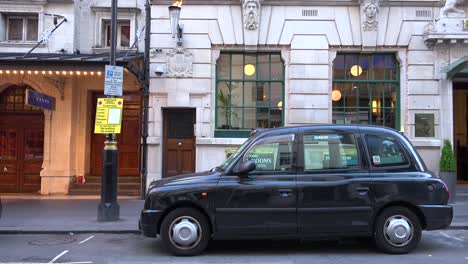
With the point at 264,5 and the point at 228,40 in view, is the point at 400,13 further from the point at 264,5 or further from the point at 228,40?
the point at 228,40

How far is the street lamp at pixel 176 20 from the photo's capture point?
14.6 meters

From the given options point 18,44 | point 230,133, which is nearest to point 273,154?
point 230,133

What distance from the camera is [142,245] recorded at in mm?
8859

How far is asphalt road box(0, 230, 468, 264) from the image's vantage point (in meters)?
7.59

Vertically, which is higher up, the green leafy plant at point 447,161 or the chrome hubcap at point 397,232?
the green leafy plant at point 447,161

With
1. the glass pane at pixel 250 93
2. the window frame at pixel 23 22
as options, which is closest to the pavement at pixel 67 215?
the glass pane at pixel 250 93

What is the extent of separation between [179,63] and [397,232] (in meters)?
9.45

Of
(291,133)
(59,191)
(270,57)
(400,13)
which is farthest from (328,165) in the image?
(59,191)

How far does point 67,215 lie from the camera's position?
1189cm

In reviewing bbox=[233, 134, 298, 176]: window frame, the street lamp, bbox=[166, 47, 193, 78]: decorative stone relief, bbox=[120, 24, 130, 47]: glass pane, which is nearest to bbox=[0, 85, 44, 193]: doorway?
bbox=[120, 24, 130, 47]: glass pane

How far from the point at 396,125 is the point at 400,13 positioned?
356 cm

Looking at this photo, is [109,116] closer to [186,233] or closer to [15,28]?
[186,233]

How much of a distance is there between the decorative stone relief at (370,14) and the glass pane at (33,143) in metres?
11.5

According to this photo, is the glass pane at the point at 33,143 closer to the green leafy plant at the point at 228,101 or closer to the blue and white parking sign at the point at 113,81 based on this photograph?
the green leafy plant at the point at 228,101
